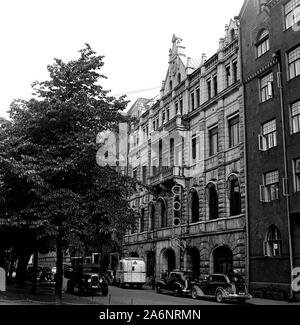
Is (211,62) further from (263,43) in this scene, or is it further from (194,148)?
(194,148)

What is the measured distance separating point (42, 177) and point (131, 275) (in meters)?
20.9

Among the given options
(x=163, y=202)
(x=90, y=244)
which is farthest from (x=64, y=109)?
(x=163, y=202)

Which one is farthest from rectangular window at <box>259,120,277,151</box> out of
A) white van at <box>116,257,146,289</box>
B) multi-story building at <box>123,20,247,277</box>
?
white van at <box>116,257,146,289</box>

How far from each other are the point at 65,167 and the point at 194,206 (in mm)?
19047

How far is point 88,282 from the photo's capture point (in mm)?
30469

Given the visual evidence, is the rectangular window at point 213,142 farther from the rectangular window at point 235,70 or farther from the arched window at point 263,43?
the arched window at point 263,43

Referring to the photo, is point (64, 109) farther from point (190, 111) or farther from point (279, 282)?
point (190, 111)

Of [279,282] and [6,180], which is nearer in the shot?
[6,180]

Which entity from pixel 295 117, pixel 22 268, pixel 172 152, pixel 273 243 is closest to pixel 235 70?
pixel 295 117

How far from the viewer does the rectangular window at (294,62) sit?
88.3 ft

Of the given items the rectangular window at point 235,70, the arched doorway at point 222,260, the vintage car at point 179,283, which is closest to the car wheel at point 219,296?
the vintage car at point 179,283

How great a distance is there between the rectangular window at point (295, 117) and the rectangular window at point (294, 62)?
1854 millimetres

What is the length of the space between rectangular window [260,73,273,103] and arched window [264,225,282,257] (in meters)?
8.47

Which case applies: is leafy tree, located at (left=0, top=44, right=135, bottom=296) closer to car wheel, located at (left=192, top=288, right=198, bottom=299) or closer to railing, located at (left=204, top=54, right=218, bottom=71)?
car wheel, located at (left=192, top=288, right=198, bottom=299)
